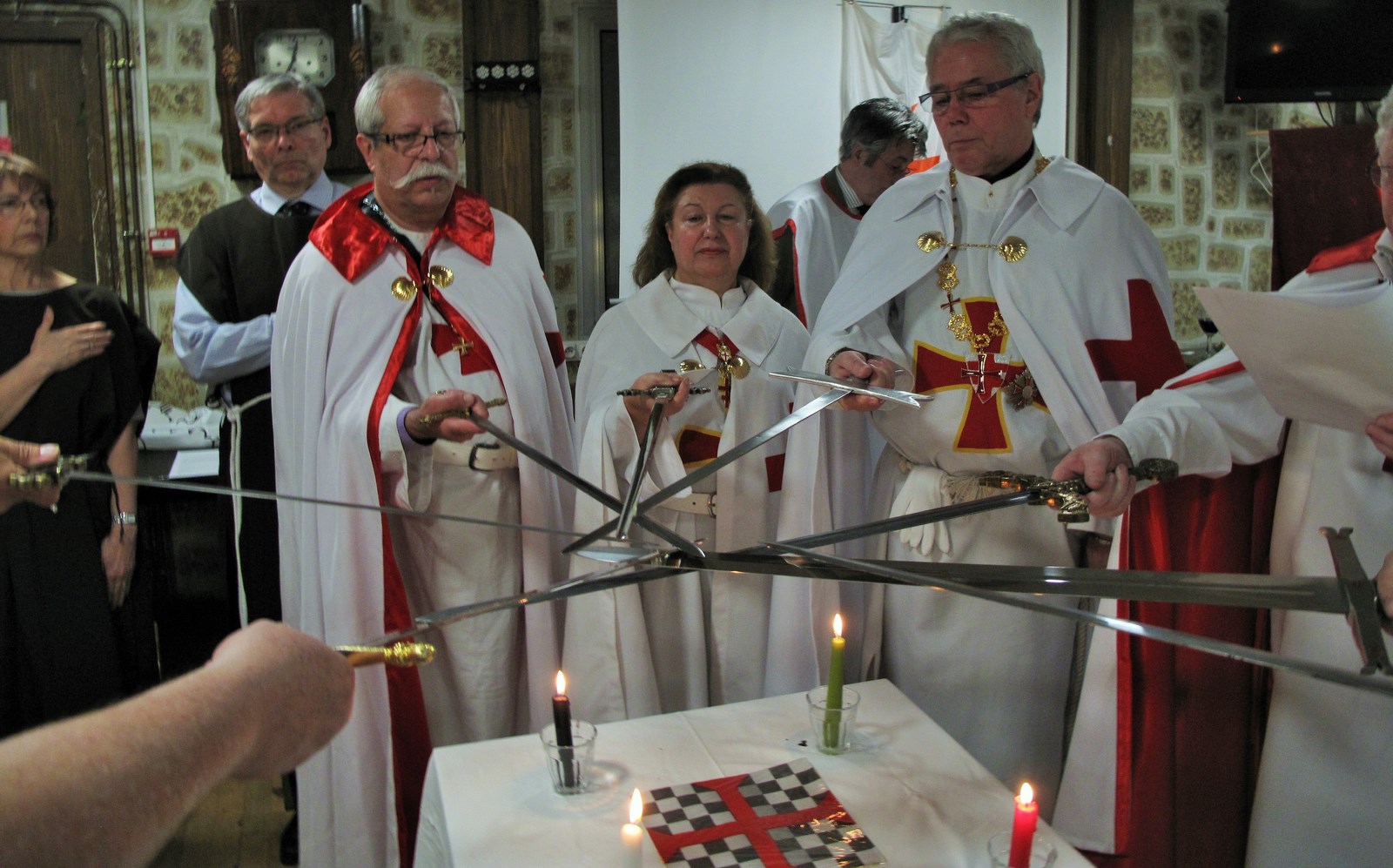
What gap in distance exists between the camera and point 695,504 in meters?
2.53

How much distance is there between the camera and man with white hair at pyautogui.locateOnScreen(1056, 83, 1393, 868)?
1757 millimetres

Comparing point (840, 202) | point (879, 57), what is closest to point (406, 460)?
point (840, 202)

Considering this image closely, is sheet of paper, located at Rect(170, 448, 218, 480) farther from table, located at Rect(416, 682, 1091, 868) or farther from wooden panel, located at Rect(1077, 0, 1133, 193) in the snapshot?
wooden panel, located at Rect(1077, 0, 1133, 193)

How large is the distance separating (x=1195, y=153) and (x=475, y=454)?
4.43m

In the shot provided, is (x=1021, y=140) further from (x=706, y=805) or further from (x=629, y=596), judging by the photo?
(x=706, y=805)

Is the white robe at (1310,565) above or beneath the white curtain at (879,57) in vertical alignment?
beneath

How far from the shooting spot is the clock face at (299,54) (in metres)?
4.42

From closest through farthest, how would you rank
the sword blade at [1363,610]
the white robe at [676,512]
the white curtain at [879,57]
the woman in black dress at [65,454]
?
the sword blade at [1363,610], the white robe at [676,512], the woman in black dress at [65,454], the white curtain at [879,57]

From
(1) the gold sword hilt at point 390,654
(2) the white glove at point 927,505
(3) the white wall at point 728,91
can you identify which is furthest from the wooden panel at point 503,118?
(1) the gold sword hilt at point 390,654

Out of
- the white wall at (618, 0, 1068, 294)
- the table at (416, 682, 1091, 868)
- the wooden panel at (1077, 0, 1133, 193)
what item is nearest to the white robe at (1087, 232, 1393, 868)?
the table at (416, 682, 1091, 868)

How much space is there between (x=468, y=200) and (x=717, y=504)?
3.13ft

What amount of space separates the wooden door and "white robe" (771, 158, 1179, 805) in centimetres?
348

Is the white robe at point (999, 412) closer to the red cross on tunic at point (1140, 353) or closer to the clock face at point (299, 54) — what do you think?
the red cross on tunic at point (1140, 353)

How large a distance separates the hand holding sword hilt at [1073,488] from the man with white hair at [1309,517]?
0.03 m
